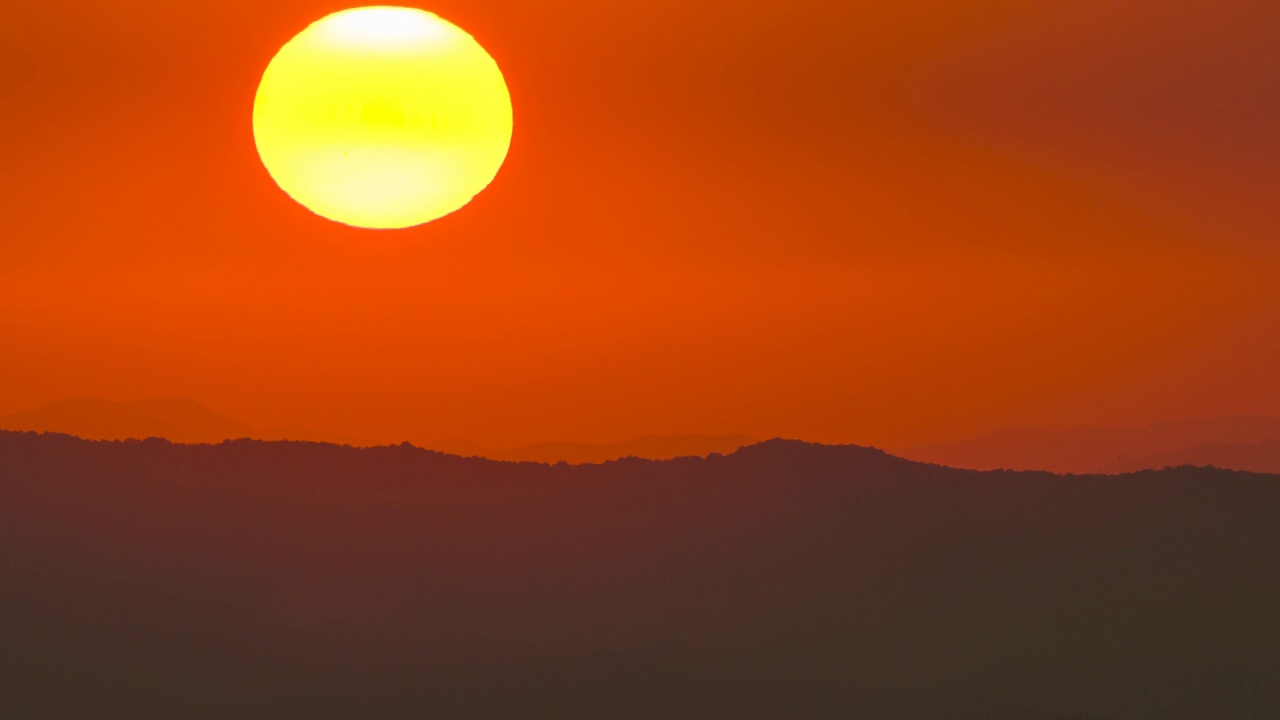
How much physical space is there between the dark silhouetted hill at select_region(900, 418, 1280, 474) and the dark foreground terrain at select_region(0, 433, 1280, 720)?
13 cm

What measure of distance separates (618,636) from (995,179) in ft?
12.2

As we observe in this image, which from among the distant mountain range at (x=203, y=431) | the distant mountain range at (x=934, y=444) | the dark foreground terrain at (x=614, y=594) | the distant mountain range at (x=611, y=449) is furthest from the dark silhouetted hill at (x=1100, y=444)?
the distant mountain range at (x=203, y=431)

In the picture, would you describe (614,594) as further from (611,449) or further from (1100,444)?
(1100,444)

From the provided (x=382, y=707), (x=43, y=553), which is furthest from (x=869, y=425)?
(x=43, y=553)

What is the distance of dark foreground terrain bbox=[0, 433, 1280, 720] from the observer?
6.77m

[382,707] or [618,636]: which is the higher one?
[618,636]

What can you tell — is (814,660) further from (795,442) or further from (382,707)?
(382,707)

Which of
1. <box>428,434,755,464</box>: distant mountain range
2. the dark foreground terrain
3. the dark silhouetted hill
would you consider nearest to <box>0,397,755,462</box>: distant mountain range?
<box>428,434,755,464</box>: distant mountain range

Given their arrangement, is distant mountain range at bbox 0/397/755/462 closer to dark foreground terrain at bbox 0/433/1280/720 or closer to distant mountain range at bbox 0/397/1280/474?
distant mountain range at bbox 0/397/1280/474

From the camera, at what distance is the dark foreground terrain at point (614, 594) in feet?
22.2

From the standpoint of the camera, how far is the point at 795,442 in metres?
6.62

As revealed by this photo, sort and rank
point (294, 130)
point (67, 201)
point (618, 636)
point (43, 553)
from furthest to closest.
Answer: point (43, 553)
point (618, 636)
point (67, 201)
point (294, 130)

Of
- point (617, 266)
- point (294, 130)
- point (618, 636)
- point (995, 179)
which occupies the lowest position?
point (618, 636)

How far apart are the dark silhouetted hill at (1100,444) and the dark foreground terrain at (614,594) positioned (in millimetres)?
127
